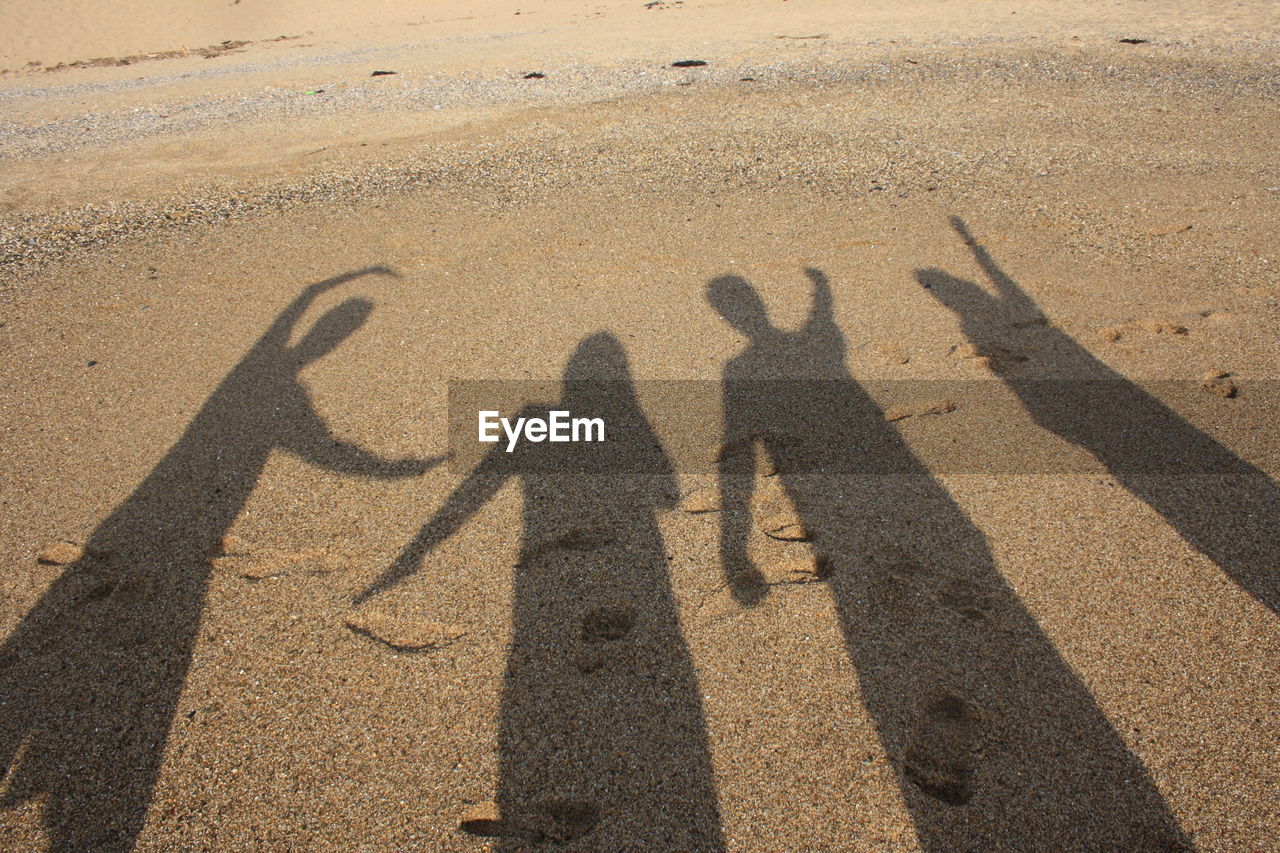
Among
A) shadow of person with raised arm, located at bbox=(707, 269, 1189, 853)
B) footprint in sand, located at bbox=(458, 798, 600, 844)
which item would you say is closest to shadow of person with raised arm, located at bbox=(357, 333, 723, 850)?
footprint in sand, located at bbox=(458, 798, 600, 844)

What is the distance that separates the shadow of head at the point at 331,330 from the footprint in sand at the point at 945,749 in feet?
10.3

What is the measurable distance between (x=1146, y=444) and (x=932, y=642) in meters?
1.48

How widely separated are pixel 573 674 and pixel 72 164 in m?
7.37

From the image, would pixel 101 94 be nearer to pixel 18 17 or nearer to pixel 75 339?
pixel 75 339

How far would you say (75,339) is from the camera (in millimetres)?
3807

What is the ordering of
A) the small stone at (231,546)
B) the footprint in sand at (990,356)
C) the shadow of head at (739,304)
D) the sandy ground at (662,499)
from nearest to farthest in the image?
the sandy ground at (662,499), the small stone at (231,546), the footprint in sand at (990,356), the shadow of head at (739,304)

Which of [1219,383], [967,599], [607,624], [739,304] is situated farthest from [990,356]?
[607,624]

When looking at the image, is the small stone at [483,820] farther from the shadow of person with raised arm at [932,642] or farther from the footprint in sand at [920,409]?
the footprint in sand at [920,409]

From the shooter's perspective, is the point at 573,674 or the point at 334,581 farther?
the point at 334,581

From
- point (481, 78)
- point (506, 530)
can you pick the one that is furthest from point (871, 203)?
point (481, 78)

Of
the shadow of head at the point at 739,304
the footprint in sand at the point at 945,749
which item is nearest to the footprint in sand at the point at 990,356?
the shadow of head at the point at 739,304

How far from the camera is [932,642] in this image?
2.16 m

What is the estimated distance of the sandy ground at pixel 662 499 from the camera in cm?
185

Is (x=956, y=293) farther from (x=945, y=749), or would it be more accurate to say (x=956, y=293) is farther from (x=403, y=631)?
(x=403, y=631)
